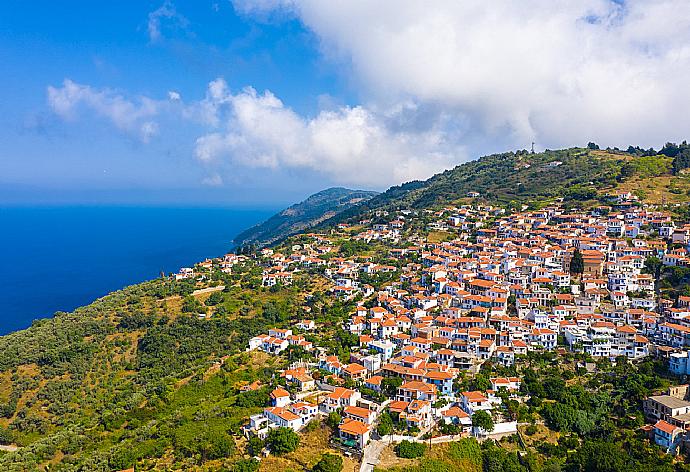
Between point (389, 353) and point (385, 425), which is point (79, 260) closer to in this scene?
point (389, 353)

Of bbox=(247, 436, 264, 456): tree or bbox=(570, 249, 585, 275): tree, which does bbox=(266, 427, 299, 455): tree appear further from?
bbox=(570, 249, 585, 275): tree

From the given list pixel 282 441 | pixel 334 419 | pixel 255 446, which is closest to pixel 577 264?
pixel 334 419

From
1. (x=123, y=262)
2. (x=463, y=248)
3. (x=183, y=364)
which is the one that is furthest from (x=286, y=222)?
(x=183, y=364)

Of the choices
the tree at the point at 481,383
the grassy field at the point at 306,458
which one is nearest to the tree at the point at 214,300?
the grassy field at the point at 306,458

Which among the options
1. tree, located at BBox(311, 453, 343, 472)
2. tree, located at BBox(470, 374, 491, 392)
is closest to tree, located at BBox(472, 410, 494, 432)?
tree, located at BBox(470, 374, 491, 392)

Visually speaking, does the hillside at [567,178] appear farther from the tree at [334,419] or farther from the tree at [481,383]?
the tree at [334,419]
